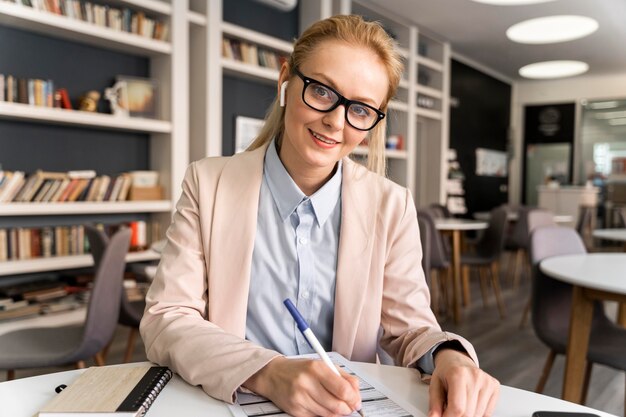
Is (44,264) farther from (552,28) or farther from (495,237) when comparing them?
(552,28)

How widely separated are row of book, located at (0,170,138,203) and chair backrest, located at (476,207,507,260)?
328 cm

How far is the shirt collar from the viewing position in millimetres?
1143

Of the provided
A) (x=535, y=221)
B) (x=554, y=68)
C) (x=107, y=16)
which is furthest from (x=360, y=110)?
(x=554, y=68)

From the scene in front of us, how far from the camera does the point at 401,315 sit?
3.67 ft

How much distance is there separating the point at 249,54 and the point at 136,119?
1.48 m

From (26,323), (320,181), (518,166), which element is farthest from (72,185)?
(518,166)

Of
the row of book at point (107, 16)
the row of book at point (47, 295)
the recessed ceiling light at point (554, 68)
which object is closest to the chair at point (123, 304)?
the row of book at point (47, 295)

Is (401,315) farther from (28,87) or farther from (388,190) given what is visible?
(28,87)

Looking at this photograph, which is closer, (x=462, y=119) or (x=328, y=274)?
(x=328, y=274)

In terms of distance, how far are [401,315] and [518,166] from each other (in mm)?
11241

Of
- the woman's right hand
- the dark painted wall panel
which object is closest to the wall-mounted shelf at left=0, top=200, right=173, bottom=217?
the woman's right hand

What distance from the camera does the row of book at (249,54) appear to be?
4.85 metres

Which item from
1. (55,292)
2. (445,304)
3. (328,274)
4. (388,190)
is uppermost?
(388,190)

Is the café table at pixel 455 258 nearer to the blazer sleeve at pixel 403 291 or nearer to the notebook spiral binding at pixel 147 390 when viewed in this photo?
the blazer sleeve at pixel 403 291
